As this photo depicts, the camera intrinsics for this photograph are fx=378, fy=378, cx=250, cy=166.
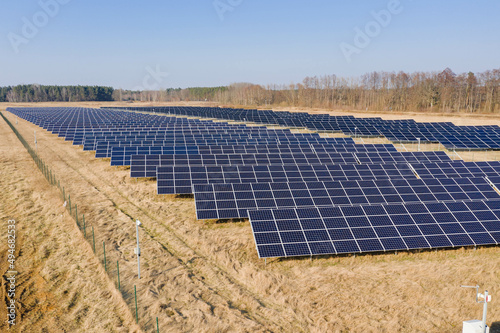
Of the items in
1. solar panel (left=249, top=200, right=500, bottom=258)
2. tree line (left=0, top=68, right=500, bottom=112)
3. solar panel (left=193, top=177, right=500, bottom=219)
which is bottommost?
solar panel (left=249, top=200, right=500, bottom=258)

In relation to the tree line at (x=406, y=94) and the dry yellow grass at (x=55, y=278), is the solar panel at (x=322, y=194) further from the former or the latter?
the tree line at (x=406, y=94)

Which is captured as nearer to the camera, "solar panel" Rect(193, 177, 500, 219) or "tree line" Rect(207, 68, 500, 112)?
"solar panel" Rect(193, 177, 500, 219)

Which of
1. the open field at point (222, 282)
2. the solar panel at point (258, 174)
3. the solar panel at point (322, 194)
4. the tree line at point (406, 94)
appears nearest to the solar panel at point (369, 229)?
the open field at point (222, 282)

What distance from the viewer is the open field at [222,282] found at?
463 inches

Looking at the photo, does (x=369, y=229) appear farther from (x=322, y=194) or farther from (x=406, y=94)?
(x=406, y=94)

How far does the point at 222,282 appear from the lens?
14.3 metres

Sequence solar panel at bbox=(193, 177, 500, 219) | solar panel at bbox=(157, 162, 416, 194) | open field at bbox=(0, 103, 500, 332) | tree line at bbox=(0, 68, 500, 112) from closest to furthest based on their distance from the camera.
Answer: open field at bbox=(0, 103, 500, 332) < solar panel at bbox=(193, 177, 500, 219) < solar panel at bbox=(157, 162, 416, 194) < tree line at bbox=(0, 68, 500, 112)

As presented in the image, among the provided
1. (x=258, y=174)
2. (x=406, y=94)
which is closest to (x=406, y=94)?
(x=406, y=94)

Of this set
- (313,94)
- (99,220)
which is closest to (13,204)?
(99,220)

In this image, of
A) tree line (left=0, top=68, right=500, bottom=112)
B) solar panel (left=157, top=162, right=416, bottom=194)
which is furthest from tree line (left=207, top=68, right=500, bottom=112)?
solar panel (left=157, top=162, right=416, bottom=194)

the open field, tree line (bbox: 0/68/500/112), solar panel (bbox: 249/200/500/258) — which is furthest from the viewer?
tree line (bbox: 0/68/500/112)

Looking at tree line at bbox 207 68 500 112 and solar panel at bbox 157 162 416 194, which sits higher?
tree line at bbox 207 68 500 112

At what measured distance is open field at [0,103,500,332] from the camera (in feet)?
38.6

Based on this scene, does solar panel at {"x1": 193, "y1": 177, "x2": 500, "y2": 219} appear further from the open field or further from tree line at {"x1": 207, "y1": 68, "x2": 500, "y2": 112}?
tree line at {"x1": 207, "y1": 68, "x2": 500, "y2": 112}
